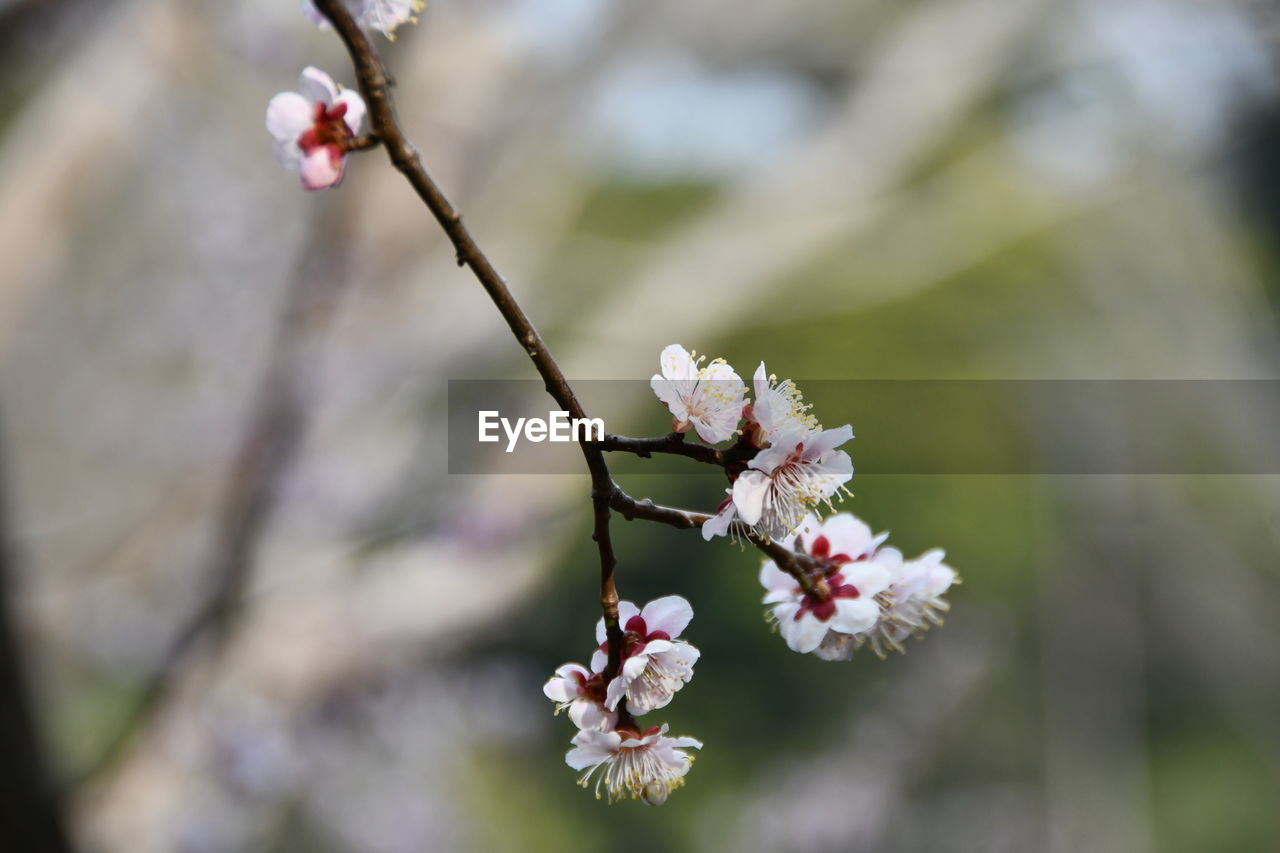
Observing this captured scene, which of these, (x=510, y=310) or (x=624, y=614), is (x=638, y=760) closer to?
(x=624, y=614)

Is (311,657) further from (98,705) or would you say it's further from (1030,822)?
(1030,822)

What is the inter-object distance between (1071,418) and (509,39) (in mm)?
3057

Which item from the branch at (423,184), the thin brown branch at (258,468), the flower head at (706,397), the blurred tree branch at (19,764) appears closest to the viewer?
the branch at (423,184)

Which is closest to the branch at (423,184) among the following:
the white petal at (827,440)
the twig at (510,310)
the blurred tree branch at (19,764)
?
the twig at (510,310)

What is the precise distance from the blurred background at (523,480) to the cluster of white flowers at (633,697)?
0.44 m

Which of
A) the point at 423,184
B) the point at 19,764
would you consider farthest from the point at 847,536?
the point at 19,764

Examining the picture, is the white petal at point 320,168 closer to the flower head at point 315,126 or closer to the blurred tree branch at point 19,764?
the flower head at point 315,126

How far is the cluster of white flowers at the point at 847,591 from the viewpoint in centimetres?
38

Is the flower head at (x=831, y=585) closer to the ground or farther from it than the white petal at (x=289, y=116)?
closer to the ground

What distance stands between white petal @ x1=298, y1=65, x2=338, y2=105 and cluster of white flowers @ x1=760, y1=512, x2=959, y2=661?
0.83 ft

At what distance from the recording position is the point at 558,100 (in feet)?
5.90

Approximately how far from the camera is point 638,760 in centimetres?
40

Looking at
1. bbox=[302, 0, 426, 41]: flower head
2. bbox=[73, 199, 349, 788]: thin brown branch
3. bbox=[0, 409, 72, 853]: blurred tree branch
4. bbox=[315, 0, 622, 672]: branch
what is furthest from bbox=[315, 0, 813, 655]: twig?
bbox=[73, 199, 349, 788]: thin brown branch

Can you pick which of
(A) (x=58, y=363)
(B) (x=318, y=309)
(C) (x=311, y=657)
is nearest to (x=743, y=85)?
(B) (x=318, y=309)
